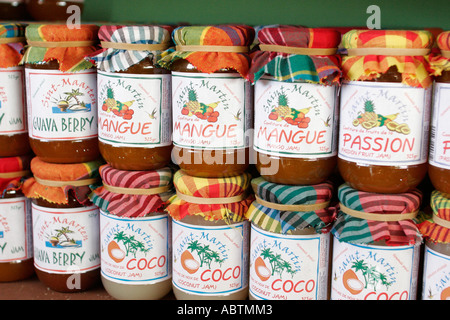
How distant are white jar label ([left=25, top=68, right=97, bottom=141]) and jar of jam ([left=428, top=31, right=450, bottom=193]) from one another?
94 cm

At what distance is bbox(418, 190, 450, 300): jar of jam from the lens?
4.19ft

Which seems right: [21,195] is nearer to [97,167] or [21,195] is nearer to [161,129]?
[97,167]

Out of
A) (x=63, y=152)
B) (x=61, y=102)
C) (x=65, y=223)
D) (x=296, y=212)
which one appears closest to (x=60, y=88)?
(x=61, y=102)

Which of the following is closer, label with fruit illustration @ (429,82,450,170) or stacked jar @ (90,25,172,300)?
label with fruit illustration @ (429,82,450,170)

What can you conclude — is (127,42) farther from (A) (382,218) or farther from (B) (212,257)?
(A) (382,218)

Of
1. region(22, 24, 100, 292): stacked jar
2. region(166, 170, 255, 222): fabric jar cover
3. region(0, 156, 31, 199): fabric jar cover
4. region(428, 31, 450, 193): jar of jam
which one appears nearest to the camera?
region(428, 31, 450, 193): jar of jam

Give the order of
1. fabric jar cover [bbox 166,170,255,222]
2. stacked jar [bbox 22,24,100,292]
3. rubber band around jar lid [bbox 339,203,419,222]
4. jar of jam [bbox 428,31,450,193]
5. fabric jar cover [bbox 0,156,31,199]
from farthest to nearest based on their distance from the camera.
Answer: fabric jar cover [bbox 0,156,31,199] < stacked jar [bbox 22,24,100,292] < fabric jar cover [bbox 166,170,255,222] < rubber band around jar lid [bbox 339,203,419,222] < jar of jam [bbox 428,31,450,193]

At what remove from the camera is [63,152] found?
1.66 m

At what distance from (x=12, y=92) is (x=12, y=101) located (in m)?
0.03

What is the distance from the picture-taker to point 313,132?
1356 mm

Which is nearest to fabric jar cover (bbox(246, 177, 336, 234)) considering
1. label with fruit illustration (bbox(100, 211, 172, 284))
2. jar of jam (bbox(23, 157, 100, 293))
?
label with fruit illustration (bbox(100, 211, 172, 284))

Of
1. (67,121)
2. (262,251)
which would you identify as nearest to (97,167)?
(67,121)

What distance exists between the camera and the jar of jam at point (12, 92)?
1678 mm

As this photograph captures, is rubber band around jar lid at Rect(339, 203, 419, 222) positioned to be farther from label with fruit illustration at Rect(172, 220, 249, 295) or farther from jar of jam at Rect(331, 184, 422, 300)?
label with fruit illustration at Rect(172, 220, 249, 295)
